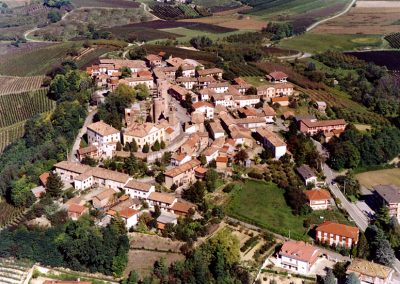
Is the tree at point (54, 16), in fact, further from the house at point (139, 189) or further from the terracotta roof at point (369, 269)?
the terracotta roof at point (369, 269)

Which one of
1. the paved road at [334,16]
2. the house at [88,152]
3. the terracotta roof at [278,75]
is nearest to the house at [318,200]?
the house at [88,152]

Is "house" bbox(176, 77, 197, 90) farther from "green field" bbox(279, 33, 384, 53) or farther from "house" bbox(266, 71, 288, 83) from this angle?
"green field" bbox(279, 33, 384, 53)

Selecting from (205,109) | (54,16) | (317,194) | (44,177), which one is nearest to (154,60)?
(205,109)

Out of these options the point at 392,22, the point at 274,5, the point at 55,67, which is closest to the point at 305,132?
the point at 55,67

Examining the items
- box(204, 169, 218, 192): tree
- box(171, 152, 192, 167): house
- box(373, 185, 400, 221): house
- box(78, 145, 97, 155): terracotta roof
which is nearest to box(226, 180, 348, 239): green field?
box(204, 169, 218, 192): tree

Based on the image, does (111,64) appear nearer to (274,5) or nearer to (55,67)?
(55,67)

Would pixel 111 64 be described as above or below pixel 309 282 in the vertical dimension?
above
